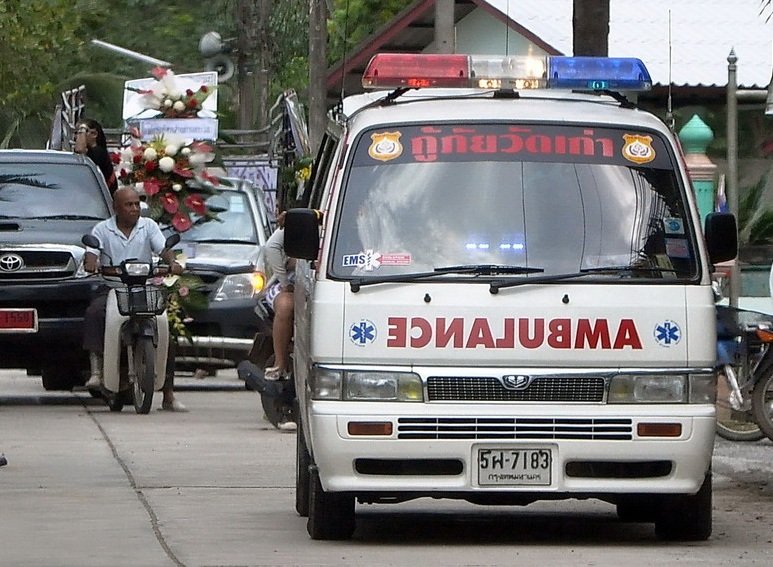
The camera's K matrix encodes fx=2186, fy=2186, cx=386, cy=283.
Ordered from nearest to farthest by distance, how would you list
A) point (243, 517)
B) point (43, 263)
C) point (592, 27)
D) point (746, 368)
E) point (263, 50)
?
point (243, 517)
point (746, 368)
point (592, 27)
point (43, 263)
point (263, 50)

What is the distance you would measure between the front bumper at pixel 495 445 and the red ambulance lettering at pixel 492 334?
0.89ft

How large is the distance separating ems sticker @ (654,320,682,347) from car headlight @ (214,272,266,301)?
10773 millimetres

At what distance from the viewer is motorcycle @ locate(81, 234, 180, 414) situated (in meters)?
17.2

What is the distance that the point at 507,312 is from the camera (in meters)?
9.54

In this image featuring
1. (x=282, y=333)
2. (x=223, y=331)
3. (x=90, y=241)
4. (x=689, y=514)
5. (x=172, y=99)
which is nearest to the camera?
(x=689, y=514)

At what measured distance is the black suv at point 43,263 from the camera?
17.7m

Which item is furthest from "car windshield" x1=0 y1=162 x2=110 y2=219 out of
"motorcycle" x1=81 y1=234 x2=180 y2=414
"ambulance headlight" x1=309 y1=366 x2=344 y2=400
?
"ambulance headlight" x1=309 y1=366 x2=344 y2=400

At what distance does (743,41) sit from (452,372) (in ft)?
70.0

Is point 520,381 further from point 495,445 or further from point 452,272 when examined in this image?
point 452,272

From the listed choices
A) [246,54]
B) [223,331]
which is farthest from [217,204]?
[246,54]

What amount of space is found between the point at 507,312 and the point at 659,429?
2.73 feet

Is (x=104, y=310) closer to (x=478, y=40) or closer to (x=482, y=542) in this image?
(x=482, y=542)

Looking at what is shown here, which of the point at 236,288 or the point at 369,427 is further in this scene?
the point at 236,288

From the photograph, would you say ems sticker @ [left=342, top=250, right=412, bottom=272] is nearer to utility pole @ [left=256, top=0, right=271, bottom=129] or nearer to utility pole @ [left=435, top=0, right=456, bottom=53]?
utility pole @ [left=435, top=0, right=456, bottom=53]
